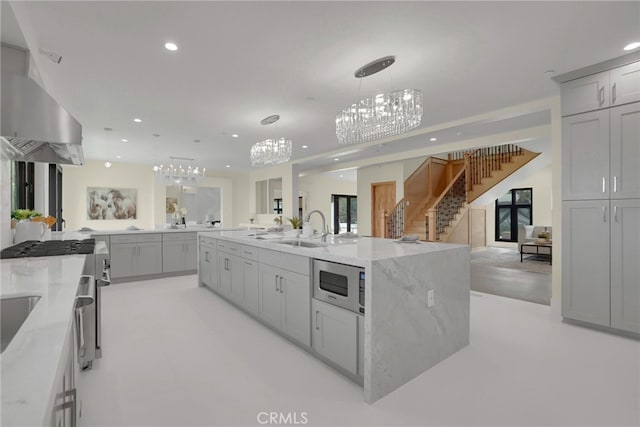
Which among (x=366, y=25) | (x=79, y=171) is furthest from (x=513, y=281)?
(x=79, y=171)

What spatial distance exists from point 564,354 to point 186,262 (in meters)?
5.59

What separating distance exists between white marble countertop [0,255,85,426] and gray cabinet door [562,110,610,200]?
13.6 ft

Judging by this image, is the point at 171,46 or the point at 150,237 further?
the point at 150,237

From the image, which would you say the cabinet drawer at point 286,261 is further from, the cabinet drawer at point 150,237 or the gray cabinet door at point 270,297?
the cabinet drawer at point 150,237

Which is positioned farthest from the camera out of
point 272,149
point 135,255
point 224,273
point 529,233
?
point 529,233

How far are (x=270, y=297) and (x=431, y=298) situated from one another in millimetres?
1474

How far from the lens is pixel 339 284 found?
2.23 metres

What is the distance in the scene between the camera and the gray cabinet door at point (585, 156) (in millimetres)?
3064

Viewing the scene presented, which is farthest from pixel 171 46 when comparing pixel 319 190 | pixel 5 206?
pixel 319 190

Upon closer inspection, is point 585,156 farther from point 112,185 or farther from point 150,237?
point 112,185

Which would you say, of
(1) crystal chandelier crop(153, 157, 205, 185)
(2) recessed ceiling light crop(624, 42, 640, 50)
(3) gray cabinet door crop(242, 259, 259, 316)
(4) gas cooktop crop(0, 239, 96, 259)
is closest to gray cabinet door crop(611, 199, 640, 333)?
(2) recessed ceiling light crop(624, 42, 640, 50)

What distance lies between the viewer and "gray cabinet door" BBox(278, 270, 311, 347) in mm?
2512

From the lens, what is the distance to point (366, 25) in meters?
2.38

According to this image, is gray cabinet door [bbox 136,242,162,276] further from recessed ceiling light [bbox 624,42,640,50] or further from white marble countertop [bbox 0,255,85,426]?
recessed ceiling light [bbox 624,42,640,50]
